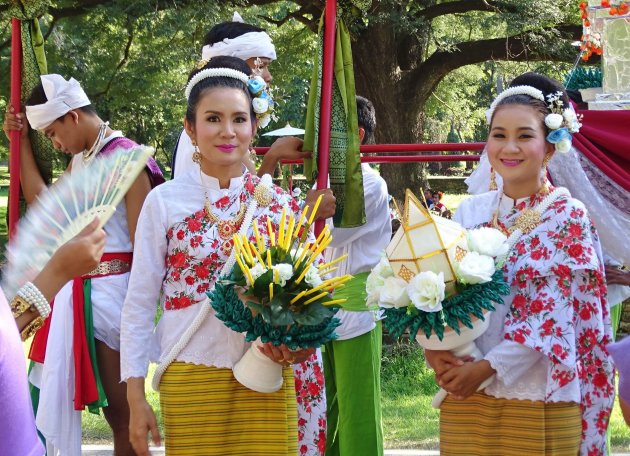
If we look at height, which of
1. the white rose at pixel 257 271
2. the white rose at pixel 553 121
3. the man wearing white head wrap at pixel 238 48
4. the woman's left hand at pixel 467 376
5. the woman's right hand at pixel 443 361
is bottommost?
the woman's left hand at pixel 467 376

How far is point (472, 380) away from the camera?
10.0 feet

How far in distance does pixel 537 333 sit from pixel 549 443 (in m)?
0.37

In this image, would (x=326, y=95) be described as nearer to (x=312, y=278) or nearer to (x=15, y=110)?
(x=312, y=278)

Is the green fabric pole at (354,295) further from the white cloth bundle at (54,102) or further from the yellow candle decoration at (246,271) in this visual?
the white cloth bundle at (54,102)

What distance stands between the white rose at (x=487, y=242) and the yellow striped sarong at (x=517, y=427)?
523 millimetres

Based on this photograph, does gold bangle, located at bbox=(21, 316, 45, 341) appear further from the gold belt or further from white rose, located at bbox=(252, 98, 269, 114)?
the gold belt

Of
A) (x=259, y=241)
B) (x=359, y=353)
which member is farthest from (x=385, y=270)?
(x=359, y=353)

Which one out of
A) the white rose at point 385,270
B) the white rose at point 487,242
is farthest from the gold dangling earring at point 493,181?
the white rose at point 385,270

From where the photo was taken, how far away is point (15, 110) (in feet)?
14.5

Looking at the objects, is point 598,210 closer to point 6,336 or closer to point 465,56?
point 6,336

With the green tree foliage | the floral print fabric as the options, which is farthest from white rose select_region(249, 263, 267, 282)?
the green tree foliage

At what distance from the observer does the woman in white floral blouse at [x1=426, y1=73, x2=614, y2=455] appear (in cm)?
305

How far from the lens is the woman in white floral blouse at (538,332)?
3.05 metres

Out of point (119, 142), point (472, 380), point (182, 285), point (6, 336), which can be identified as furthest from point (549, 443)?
point (119, 142)
